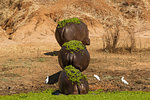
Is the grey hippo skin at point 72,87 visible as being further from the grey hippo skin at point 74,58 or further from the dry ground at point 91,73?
the dry ground at point 91,73

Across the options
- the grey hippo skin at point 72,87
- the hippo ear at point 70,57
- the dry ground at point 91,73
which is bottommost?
the dry ground at point 91,73

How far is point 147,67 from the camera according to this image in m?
12.3

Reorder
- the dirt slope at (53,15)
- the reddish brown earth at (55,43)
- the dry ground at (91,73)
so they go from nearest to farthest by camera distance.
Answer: the dry ground at (91,73)
the reddish brown earth at (55,43)
the dirt slope at (53,15)

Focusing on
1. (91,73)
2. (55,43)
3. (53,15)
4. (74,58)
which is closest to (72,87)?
(74,58)

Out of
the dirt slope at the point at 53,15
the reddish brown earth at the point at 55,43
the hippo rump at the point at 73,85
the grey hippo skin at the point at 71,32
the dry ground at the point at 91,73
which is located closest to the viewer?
the hippo rump at the point at 73,85

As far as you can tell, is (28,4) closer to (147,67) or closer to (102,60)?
(102,60)

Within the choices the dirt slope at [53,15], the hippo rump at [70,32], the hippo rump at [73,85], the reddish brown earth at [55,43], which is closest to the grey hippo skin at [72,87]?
the hippo rump at [73,85]

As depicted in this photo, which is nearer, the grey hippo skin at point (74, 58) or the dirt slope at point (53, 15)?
the grey hippo skin at point (74, 58)

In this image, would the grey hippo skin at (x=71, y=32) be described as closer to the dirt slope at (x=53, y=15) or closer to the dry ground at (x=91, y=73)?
the dry ground at (x=91, y=73)

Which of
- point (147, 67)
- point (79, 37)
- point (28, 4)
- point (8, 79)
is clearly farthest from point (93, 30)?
point (8, 79)

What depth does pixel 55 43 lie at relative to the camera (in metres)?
22.8

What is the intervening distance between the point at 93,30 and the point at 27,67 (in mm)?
18518

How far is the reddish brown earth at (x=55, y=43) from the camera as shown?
9711 millimetres

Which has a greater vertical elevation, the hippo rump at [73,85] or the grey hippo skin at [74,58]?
the grey hippo skin at [74,58]
